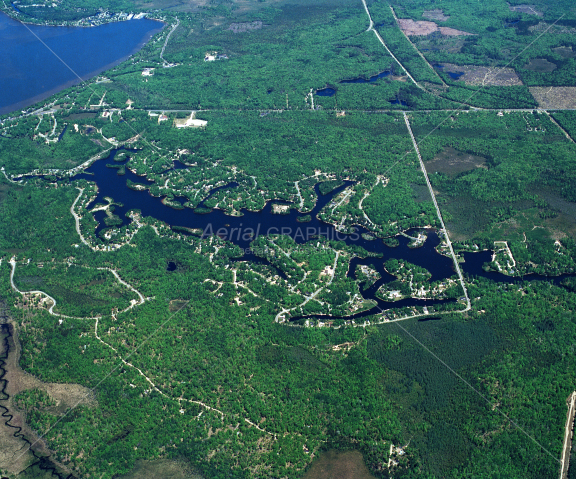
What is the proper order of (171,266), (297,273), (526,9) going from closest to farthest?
(297,273) → (171,266) → (526,9)

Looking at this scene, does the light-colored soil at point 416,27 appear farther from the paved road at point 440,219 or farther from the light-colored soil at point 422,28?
the paved road at point 440,219

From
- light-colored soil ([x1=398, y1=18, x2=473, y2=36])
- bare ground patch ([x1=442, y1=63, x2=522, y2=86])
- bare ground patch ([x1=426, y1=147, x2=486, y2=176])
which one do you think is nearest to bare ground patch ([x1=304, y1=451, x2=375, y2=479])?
bare ground patch ([x1=426, y1=147, x2=486, y2=176])

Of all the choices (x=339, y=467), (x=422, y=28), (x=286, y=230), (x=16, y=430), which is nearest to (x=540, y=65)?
(x=422, y=28)

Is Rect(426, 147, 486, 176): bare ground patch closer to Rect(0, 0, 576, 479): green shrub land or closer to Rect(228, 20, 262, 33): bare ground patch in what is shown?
Rect(0, 0, 576, 479): green shrub land

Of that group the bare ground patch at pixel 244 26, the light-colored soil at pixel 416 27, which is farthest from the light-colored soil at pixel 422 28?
the bare ground patch at pixel 244 26

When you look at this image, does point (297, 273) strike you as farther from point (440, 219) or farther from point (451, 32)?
point (451, 32)

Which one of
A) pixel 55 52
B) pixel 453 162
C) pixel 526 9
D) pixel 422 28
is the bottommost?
pixel 453 162
